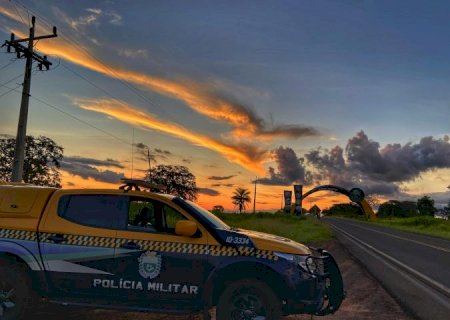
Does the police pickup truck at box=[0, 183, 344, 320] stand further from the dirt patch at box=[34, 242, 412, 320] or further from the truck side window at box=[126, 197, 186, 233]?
the dirt patch at box=[34, 242, 412, 320]

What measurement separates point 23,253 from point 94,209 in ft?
3.82

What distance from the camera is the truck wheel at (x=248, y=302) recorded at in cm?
627

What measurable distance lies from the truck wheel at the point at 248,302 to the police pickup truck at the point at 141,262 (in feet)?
0.04

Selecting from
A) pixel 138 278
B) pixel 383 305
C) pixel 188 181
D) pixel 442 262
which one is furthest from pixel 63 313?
pixel 188 181

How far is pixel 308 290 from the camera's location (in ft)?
21.0

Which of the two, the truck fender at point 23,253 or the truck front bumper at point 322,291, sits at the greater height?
the truck fender at point 23,253

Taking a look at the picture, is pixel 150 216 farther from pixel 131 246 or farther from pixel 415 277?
pixel 415 277

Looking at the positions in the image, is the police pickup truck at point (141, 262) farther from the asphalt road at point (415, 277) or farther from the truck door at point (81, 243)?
the asphalt road at point (415, 277)

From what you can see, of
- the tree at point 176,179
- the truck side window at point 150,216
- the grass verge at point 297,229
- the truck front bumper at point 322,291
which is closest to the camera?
the truck front bumper at point 322,291

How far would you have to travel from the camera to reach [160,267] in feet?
21.5

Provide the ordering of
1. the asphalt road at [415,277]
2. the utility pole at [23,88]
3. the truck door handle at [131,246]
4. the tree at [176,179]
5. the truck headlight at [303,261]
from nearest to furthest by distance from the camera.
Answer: the truck headlight at [303,261] → the truck door handle at [131,246] → the asphalt road at [415,277] → the utility pole at [23,88] → the tree at [176,179]

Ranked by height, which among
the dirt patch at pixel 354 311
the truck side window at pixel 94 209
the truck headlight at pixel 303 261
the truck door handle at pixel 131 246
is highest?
the truck side window at pixel 94 209

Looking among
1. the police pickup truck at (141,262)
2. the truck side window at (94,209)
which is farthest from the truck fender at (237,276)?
the truck side window at (94,209)

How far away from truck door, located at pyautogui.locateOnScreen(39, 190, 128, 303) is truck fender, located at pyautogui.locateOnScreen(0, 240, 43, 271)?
134 mm
